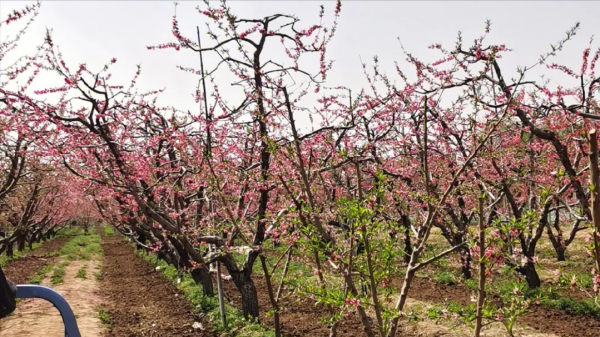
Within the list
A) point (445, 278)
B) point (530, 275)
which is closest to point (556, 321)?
point (530, 275)

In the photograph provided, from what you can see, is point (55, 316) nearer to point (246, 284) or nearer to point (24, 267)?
point (246, 284)

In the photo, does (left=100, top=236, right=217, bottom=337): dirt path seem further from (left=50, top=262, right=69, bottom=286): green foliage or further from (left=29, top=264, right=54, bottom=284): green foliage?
(left=29, top=264, right=54, bottom=284): green foliage

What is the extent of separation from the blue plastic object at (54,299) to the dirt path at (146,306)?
6.82m

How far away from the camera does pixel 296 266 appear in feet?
50.3

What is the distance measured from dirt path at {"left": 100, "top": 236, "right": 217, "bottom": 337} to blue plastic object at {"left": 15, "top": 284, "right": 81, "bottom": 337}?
6.82 meters

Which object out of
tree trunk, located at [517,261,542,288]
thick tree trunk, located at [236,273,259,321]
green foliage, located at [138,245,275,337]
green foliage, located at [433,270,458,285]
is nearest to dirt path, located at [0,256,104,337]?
green foliage, located at [138,245,275,337]

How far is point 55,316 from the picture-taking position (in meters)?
10.6

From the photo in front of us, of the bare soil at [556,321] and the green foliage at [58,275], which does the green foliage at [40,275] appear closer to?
the green foliage at [58,275]

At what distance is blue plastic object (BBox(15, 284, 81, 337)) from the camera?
6.91 ft

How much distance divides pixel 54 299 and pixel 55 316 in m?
10.2

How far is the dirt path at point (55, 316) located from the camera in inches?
360

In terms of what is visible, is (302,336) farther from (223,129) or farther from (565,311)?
(565,311)

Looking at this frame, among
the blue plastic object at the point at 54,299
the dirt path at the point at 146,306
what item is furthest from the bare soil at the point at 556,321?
the blue plastic object at the point at 54,299

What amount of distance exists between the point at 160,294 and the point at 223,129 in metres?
6.35
